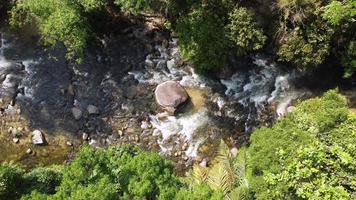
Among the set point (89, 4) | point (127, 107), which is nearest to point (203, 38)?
point (127, 107)

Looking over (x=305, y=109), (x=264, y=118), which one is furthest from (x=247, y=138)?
(x=305, y=109)

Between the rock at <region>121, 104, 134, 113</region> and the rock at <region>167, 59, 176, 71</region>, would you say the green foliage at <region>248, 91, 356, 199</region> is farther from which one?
the rock at <region>167, 59, 176, 71</region>

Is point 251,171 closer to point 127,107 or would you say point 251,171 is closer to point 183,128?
point 183,128

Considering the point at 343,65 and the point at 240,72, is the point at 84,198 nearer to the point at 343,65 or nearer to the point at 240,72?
the point at 240,72

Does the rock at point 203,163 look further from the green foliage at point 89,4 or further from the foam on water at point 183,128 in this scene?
the green foliage at point 89,4

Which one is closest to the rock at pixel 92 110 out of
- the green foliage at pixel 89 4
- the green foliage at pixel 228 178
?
the green foliage at pixel 89 4
